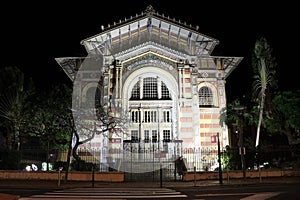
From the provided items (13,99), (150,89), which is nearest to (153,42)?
(150,89)

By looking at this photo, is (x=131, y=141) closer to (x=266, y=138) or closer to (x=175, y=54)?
(x=175, y=54)

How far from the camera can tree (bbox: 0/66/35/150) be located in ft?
97.8

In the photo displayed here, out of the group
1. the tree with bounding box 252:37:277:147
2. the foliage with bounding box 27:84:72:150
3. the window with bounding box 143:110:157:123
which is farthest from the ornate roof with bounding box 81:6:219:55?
the foliage with bounding box 27:84:72:150

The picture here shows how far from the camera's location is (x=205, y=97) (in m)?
36.2

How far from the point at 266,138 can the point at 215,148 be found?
9339mm

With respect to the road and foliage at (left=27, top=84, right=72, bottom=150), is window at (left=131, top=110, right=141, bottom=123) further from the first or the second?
the road

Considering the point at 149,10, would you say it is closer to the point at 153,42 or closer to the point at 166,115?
the point at 153,42

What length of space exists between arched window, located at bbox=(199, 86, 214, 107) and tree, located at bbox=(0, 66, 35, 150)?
19.3 meters

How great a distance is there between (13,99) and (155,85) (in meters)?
15.7

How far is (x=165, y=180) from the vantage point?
2248 centimetres

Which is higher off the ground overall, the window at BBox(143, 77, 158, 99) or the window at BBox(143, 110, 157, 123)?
the window at BBox(143, 77, 158, 99)

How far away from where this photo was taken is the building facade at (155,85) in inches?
1262

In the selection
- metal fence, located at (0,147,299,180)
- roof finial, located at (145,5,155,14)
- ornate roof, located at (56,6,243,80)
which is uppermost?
roof finial, located at (145,5,155,14)

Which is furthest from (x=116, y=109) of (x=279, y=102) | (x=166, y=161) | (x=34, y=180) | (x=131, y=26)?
(x=279, y=102)
